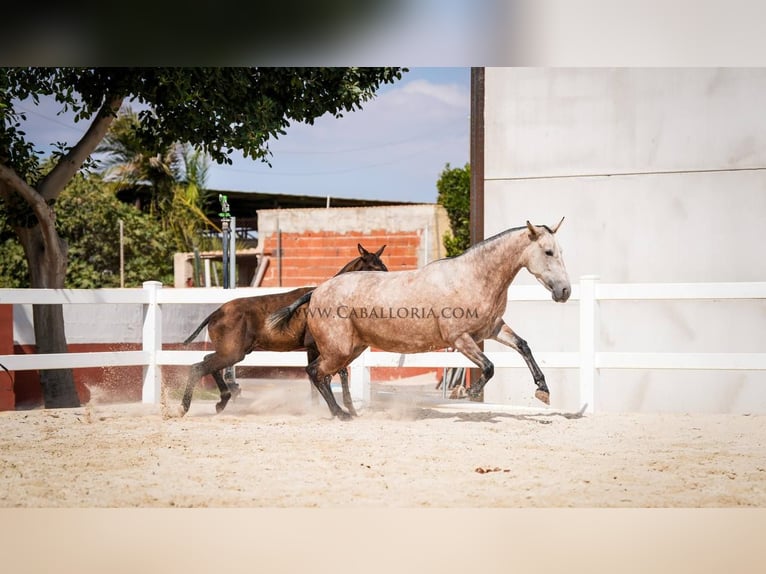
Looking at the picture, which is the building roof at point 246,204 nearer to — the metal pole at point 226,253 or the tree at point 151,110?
the tree at point 151,110

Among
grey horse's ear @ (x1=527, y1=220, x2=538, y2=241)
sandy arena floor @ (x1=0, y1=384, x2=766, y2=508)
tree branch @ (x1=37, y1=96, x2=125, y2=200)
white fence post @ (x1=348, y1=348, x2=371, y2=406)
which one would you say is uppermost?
tree branch @ (x1=37, y1=96, x2=125, y2=200)

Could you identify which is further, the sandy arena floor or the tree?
the tree

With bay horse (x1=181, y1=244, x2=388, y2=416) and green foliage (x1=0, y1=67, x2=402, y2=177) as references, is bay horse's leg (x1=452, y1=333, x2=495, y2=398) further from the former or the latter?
green foliage (x1=0, y1=67, x2=402, y2=177)

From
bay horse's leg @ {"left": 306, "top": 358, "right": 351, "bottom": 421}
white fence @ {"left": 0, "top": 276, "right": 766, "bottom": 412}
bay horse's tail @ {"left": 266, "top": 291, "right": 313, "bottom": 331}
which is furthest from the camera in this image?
white fence @ {"left": 0, "top": 276, "right": 766, "bottom": 412}

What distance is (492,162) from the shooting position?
6.14 meters

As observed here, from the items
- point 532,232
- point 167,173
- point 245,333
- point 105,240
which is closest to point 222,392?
point 245,333

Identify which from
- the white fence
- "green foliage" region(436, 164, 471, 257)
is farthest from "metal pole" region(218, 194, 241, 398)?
"green foliage" region(436, 164, 471, 257)

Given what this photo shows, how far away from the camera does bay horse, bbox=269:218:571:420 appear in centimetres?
484

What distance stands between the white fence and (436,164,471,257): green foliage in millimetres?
4063

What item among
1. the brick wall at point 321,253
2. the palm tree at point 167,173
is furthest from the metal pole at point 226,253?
the palm tree at point 167,173

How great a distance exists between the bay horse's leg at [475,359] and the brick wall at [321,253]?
1.64m

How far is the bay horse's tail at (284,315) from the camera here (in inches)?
207

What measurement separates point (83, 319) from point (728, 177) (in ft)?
15.2
